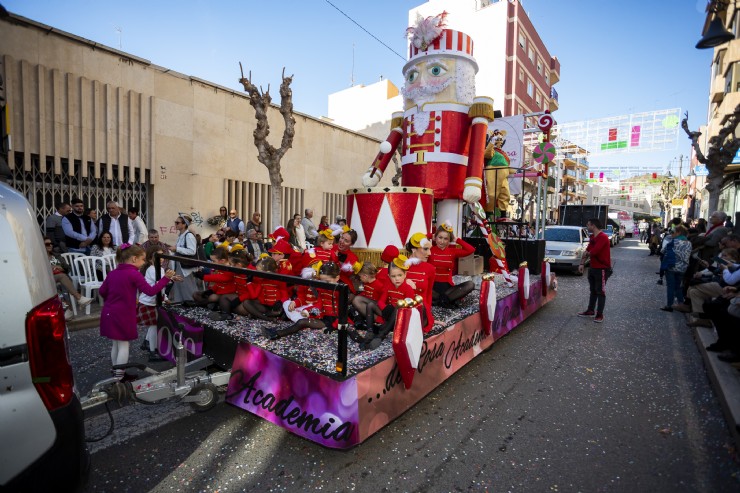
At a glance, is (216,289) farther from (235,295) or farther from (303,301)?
(303,301)

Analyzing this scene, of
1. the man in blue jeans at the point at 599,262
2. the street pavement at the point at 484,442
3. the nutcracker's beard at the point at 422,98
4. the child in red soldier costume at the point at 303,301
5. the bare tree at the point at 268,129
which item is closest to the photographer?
the street pavement at the point at 484,442

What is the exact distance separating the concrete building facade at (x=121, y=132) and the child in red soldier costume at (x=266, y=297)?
6305 mm

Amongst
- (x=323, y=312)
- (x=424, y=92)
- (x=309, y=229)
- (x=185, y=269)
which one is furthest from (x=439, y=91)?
(x=309, y=229)

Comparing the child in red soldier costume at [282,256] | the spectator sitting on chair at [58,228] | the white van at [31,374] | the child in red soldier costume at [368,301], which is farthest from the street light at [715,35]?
the spectator sitting on chair at [58,228]

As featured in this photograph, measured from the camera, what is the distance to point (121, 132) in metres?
9.25

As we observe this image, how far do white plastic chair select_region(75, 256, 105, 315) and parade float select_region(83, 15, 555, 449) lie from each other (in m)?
2.65

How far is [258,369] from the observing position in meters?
3.01

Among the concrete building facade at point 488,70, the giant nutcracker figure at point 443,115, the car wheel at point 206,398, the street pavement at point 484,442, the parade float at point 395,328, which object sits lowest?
the street pavement at point 484,442

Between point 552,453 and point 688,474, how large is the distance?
812mm

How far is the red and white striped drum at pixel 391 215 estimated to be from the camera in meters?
5.78

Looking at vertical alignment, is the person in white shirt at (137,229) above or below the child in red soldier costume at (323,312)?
above

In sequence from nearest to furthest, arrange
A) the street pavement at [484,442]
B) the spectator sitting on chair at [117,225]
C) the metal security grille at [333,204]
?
the street pavement at [484,442] < the spectator sitting on chair at [117,225] < the metal security grille at [333,204]

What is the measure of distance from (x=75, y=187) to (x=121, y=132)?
1.61 metres

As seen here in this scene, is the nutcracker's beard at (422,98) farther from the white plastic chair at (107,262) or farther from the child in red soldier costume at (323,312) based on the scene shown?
the white plastic chair at (107,262)
